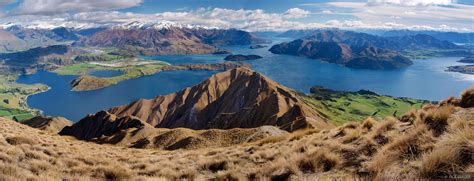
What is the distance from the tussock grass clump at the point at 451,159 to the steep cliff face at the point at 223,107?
107657 millimetres

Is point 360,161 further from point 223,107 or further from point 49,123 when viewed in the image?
point 223,107

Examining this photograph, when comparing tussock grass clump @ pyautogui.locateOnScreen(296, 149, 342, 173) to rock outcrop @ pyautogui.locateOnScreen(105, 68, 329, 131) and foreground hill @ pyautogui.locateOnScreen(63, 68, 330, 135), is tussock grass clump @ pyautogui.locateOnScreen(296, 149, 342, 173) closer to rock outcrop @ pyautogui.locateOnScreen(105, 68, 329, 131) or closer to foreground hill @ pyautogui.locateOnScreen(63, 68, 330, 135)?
foreground hill @ pyautogui.locateOnScreen(63, 68, 330, 135)

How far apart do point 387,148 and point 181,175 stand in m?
7.41

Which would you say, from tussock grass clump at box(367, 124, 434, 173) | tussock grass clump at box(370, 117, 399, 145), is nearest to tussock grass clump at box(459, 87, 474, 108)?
tussock grass clump at box(370, 117, 399, 145)

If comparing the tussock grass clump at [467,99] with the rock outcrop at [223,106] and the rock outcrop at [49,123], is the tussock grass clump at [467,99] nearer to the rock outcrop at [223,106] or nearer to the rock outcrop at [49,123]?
the rock outcrop at [223,106]

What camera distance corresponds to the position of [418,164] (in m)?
8.69

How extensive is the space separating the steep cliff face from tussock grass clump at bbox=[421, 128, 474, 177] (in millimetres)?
107657

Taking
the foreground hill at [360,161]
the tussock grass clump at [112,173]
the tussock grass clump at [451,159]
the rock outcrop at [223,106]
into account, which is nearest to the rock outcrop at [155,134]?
the foreground hill at [360,161]

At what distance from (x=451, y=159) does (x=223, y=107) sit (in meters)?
160

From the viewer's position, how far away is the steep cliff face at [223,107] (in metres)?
126

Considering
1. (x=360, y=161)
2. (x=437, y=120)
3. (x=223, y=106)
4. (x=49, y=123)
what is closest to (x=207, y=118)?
(x=223, y=106)

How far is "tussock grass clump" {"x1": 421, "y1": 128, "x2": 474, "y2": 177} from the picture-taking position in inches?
300

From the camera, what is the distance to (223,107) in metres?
167

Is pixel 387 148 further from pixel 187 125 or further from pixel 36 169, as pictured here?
pixel 187 125
